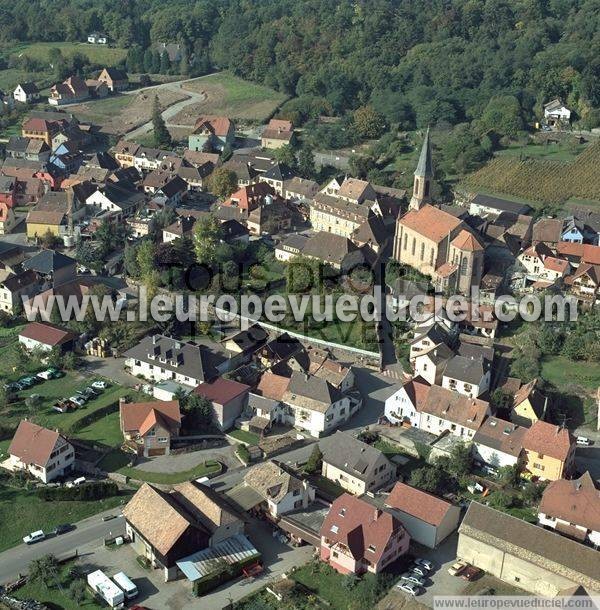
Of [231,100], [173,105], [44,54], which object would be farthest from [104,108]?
[44,54]

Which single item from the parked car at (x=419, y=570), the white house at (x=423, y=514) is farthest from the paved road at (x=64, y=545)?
the parked car at (x=419, y=570)

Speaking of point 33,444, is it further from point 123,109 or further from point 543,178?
point 123,109

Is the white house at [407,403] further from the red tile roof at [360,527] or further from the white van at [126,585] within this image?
the white van at [126,585]

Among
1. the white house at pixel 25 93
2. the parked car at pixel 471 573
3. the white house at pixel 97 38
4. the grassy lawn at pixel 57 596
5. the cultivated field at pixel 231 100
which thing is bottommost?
the parked car at pixel 471 573

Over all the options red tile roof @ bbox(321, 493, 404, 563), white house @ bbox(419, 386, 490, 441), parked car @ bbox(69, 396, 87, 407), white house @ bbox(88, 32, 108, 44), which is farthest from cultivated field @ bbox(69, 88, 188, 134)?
red tile roof @ bbox(321, 493, 404, 563)

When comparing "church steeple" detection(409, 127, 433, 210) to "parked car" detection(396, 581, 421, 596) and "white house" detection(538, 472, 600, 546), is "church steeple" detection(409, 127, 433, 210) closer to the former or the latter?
"white house" detection(538, 472, 600, 546)

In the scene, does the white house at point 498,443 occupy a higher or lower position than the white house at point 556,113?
lower

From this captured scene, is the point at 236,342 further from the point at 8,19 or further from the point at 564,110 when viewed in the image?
the point at 8,19
